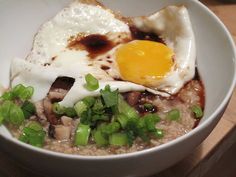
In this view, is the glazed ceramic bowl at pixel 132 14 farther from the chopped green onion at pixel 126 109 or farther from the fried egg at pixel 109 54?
the chopped green onion at pixel 126 109

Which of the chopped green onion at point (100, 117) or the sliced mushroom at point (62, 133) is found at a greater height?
the chopped green onion at point (100, 117)

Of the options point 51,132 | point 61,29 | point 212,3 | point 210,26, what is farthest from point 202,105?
point 212,3

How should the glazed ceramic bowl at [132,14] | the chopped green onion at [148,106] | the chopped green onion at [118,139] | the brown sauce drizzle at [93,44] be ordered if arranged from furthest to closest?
the brown sauce drizzle at [93,44]
the chopped green onion at [148,106]
the chopped green onion at [118,139]
the glazed ceramic bowl at [132,14]

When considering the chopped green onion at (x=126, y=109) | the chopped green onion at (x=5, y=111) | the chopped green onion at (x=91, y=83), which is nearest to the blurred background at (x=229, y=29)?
the chopped green onion at (x=126, y=109)

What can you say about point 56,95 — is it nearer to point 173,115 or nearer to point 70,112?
point 70,112

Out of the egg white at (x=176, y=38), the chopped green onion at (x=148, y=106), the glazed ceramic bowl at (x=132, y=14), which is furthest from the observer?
the egg white at (x=176, y=38)

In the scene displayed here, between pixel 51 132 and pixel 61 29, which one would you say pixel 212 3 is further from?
pixel 51 132

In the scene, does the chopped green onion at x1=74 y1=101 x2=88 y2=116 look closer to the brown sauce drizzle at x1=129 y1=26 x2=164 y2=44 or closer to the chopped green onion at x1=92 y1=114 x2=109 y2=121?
the chopped green onion at x1=92 y1=114 x2=109 y2=121

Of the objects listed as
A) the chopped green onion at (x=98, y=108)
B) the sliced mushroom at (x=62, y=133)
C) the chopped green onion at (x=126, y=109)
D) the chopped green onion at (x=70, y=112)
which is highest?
the chopped green onion at (x=98, y=108)
